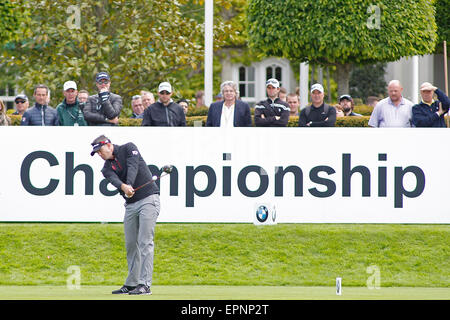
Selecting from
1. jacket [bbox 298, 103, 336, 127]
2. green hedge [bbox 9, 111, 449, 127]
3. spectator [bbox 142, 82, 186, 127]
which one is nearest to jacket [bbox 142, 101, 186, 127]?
spectator [bbox 142, 82, 186, 127]

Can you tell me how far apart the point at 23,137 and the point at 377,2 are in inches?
372

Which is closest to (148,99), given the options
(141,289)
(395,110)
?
(395,110)

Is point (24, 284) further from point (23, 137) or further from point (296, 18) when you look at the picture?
point (296, 18)

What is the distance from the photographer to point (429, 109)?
1423 cm

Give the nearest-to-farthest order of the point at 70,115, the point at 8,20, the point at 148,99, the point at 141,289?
1. the point at 141,289
2. the point at 70,115
3. the point at 148,99
4. the point at 8,20

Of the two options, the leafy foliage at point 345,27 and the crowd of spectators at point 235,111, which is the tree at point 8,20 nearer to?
the leafy foliage at point 345,27

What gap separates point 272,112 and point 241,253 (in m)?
2.07

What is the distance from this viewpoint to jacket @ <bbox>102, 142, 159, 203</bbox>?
11059mm

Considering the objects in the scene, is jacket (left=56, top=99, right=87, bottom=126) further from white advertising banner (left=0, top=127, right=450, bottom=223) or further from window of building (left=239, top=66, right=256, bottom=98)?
window of building (left=239, top=66, right=256, bottom=98)

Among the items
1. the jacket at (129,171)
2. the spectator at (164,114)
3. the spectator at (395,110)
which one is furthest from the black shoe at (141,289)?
the spectator at (395,110)

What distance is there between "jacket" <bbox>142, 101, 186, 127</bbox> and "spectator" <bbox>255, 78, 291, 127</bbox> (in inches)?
41.0

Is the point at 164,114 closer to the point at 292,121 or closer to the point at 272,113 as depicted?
the point at 272,113

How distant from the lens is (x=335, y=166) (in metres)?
13.5

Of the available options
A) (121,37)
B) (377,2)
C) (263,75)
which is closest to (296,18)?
(377,2)
